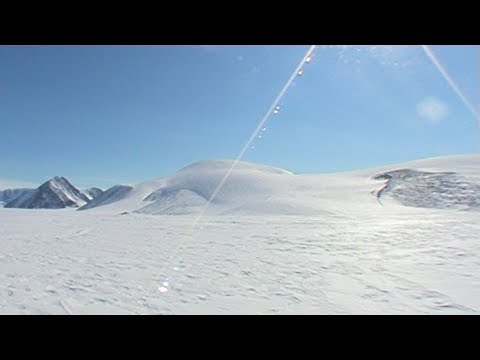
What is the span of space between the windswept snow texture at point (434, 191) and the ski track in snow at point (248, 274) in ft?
42.6

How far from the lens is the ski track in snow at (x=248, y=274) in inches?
146

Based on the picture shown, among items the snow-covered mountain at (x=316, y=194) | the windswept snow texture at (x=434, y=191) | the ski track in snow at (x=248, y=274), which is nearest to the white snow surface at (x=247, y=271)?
the ski track in snow at (x=248, y=274)

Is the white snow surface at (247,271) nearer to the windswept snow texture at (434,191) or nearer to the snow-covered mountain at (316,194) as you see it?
the snow-covered mountain at (316,194)

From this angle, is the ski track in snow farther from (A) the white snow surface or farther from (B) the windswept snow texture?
(B) the windswept snow texture

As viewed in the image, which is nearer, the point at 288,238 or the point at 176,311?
the point at 176,311

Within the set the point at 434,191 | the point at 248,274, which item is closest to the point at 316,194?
the point at 434,191

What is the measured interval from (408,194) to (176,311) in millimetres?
25691

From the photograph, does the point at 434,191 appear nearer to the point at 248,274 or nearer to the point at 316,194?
the point at 316,194

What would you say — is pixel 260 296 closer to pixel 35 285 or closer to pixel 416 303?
pixel 416 303

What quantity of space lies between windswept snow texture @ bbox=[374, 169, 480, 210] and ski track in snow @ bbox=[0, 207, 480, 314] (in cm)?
1297

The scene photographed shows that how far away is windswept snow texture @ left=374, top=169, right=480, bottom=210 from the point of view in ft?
64.4

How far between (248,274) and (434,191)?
2432cm
